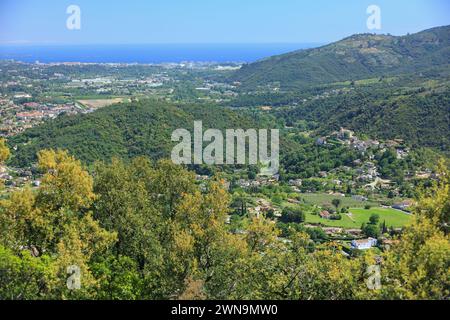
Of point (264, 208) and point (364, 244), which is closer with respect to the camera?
point (364, 244)

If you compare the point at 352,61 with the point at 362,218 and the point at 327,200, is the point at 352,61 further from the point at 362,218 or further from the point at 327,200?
the point at 362,218

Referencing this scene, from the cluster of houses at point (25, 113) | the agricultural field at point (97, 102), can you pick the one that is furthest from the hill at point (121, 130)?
the agricultural field at point (97, 102)
